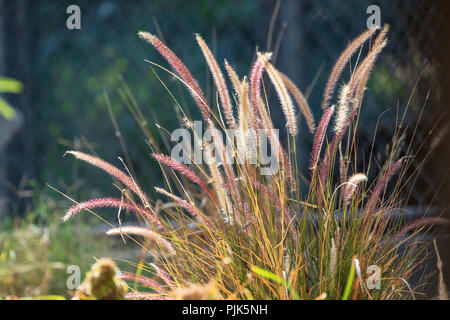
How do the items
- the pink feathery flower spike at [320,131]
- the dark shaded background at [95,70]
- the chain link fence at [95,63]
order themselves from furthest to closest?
the chain link fence at [95,63] → the dark shaded background at [95,70] → the pink feathery flower spike at [320,131]

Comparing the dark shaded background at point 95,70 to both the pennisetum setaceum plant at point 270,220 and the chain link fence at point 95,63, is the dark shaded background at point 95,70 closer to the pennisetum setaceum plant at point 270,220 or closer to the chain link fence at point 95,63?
the chain link fence at point 95,63

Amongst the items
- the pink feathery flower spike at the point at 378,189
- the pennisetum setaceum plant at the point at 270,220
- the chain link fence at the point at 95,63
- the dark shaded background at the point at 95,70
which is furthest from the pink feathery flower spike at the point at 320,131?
the chain link fence at the point at 95,63

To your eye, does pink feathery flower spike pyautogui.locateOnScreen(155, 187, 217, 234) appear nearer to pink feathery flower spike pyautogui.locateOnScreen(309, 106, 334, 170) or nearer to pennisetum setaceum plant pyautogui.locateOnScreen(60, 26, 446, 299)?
pennisetum setaceum plant pyautogui.locateOnScreen(60, 26, 446, 299)

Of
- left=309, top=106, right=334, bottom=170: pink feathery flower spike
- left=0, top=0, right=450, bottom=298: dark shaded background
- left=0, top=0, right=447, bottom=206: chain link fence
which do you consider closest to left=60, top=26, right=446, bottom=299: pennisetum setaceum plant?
left=309, top=106, right=334, bottom=170: pink feathery flower spike

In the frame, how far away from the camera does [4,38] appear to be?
3826 mm

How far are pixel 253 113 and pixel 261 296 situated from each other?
40 cm

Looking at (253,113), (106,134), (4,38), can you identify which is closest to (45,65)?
(4,38)

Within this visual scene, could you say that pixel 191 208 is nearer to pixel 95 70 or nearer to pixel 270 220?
pixel 270 220

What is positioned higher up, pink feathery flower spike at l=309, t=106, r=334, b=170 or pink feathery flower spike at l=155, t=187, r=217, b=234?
pink feathery flower spike at l=309, t=106, r=334, b=170

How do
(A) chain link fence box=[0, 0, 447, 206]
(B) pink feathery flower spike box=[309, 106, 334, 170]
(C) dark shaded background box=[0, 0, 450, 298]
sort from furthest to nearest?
(A) chain link fence box=[0, 0, 447, 206] < (C) dark shaded background box=[0, 0, 450, 298] < (B) pink feathery flower spike box=[309, 106, 334, 170]

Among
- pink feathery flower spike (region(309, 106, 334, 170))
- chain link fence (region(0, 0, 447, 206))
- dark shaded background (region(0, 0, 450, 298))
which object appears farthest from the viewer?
chain link fence (region(0, 0, 447, 206))

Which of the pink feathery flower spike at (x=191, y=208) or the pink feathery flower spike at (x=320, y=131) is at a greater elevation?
the pink feathery flower spike at (x=320, y=131)

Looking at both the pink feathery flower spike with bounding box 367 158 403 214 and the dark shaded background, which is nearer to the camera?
the pink feathery flower spike with bounding box 367 158 403 214

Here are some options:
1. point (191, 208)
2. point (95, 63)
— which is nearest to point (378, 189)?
point (191, 208)
